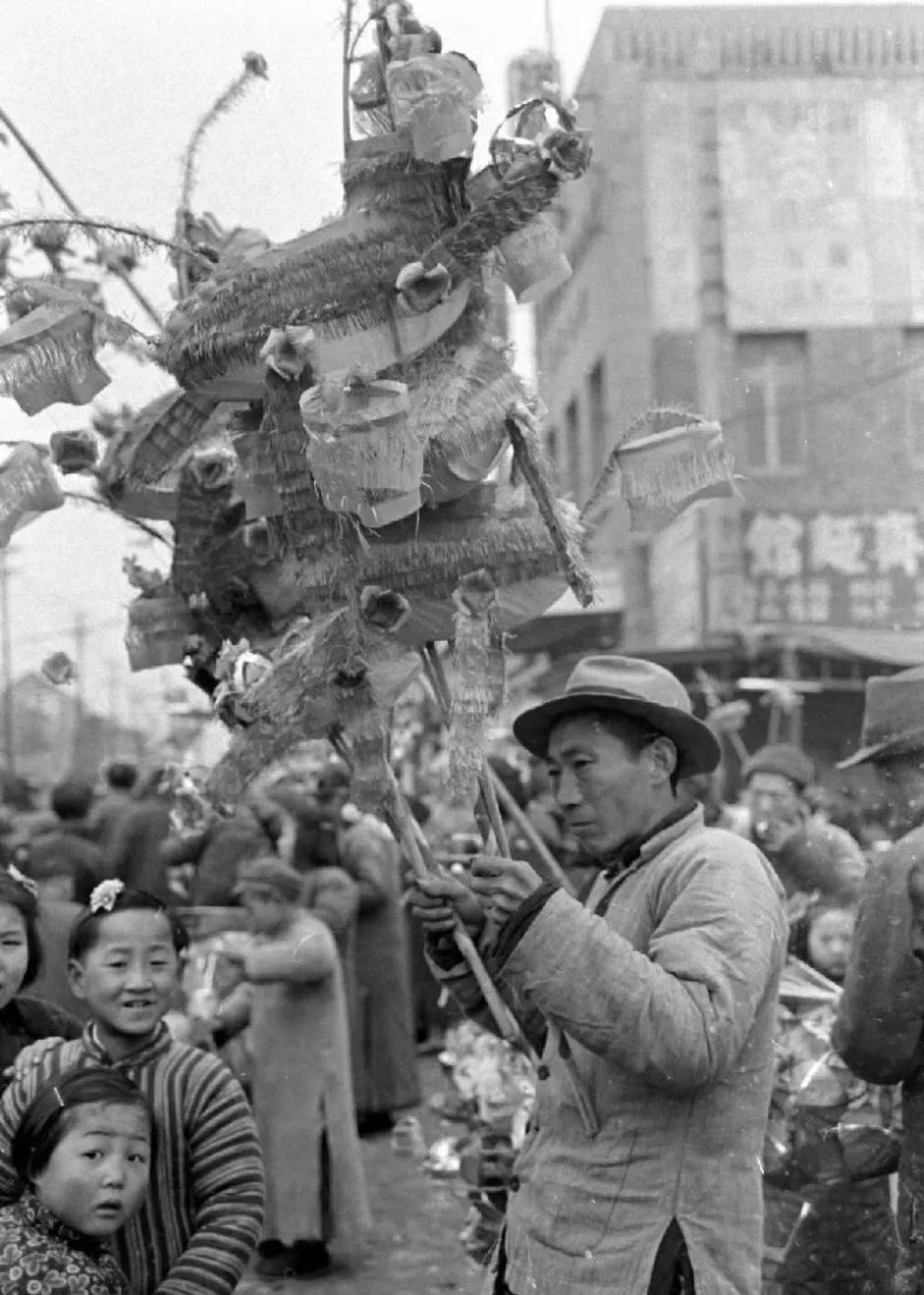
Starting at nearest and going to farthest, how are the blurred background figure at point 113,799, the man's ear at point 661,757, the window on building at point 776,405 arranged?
the man's ear at point 661,757, the blurred background figure at point 113,799, the window on building at point 776,405

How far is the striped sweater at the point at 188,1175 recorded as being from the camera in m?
2.83

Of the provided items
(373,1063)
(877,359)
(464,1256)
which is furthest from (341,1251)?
(877,359)

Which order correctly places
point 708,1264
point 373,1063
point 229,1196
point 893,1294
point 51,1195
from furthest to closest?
point 373,1063
point 893,1294
point 229,1196
point 51,1195
point 708,1264

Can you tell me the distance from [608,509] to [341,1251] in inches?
168

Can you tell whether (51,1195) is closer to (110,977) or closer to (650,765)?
(110,977)

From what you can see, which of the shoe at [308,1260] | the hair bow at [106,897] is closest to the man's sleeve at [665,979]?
the hair bow at [106,897]

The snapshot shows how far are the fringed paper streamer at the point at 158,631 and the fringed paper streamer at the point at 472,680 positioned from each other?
0.79 metres

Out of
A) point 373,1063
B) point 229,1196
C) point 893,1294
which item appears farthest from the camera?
point 373,1063

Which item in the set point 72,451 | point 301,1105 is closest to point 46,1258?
point 72,451

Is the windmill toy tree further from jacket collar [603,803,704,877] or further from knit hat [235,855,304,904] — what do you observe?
knit hat [235,855,304,904]

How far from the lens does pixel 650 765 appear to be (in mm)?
2695

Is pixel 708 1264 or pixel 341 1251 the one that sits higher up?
pixel 708 1264

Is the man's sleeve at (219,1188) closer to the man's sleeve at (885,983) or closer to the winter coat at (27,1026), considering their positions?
the winter coat at (27,1026)

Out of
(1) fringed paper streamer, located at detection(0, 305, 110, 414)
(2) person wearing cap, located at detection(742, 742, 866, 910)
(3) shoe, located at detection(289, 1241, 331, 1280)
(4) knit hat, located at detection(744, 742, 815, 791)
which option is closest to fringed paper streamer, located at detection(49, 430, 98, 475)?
(1) fringed paper streamer, located at detection(0, 305, 110, 414)
